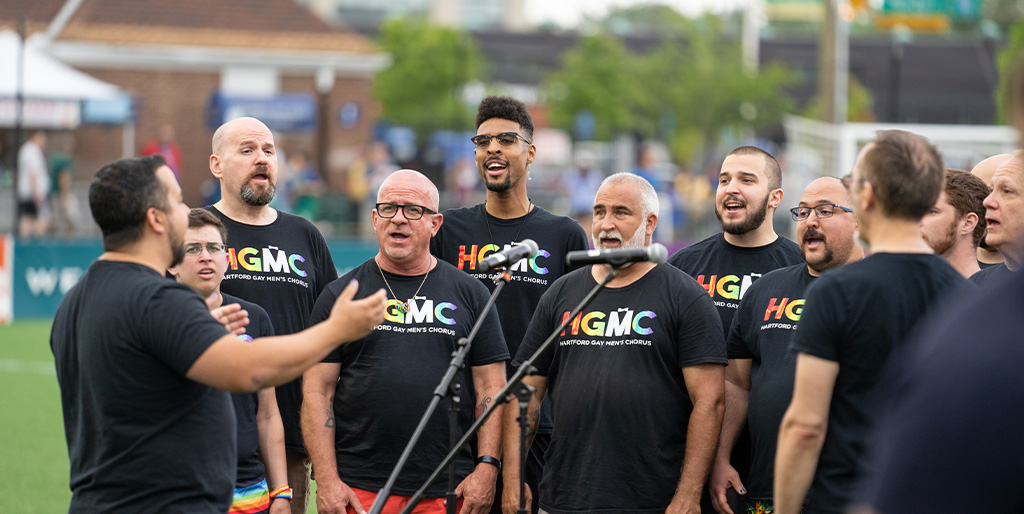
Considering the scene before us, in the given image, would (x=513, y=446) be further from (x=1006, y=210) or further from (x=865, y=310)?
(x=1006, y=210)

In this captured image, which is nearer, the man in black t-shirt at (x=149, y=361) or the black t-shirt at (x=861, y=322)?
the black t-shirt at (x=861, y=322)

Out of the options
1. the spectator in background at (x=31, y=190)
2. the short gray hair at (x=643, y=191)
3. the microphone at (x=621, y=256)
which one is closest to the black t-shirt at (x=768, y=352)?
the short gray hair at (x=643, y=191)

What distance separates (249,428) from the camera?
4980mm

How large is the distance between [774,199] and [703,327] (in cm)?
128

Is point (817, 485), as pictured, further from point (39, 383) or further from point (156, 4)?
point (156, 4)

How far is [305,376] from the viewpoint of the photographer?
526 centimetres

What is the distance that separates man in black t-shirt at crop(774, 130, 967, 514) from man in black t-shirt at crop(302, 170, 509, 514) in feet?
6.63

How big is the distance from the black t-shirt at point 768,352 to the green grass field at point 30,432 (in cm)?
447

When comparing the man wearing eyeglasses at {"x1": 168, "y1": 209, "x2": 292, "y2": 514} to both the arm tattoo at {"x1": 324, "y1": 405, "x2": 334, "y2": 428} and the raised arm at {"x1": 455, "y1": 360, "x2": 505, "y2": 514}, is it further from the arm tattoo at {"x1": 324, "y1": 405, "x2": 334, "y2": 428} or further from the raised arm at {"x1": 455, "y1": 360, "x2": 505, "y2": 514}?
the raised arm at {"x1": 455, "y1": 360, "x2": 505, "y2": 514}

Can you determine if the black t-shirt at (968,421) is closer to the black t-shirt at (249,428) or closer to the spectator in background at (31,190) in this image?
the black t-shirt at (249,428)

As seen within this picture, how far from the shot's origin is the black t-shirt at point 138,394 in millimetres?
3578

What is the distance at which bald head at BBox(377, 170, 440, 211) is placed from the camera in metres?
5.36

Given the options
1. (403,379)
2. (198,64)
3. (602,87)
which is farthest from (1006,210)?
(602,87)

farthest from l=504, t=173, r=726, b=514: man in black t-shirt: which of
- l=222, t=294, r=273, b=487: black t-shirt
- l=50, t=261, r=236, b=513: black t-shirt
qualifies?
l=50, t=261, r=236, b=513: black t-shirt
